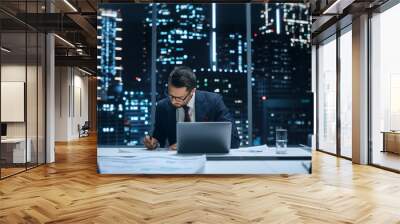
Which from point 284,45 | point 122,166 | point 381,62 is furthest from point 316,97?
point 122,166

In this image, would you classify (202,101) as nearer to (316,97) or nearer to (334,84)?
(334,84)

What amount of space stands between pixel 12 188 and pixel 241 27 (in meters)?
4.31

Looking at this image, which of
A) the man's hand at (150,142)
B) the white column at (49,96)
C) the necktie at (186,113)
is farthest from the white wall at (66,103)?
A: the necktie at (186,113)

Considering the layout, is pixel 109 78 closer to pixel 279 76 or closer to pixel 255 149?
pixel 255 149

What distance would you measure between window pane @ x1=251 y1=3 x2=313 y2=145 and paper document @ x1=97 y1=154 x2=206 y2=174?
1175mm

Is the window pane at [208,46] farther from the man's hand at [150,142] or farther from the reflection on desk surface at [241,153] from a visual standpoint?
the man's hand at [150,142]

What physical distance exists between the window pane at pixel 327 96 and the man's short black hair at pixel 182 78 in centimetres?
507

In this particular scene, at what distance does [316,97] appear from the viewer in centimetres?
1136

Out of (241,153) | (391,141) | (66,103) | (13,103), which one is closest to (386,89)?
(391,141)

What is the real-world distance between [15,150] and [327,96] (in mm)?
7886

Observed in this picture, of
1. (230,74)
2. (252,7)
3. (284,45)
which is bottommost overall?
(230,74)

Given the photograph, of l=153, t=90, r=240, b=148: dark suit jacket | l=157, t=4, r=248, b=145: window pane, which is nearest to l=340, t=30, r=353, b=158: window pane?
l=157, t=4, r=248, b=145: window pane

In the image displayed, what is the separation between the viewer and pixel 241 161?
6059mm

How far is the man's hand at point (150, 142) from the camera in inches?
246
